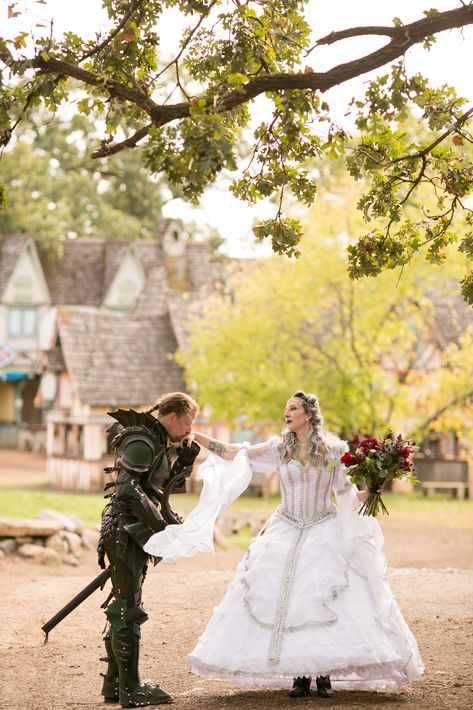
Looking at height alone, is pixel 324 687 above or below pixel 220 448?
below

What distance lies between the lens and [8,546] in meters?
16.2

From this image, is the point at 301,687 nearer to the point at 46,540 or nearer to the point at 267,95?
the point at 267,95

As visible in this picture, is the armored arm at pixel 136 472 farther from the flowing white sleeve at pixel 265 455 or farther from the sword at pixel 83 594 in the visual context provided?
the flowing white sleeve at pixel 265 455

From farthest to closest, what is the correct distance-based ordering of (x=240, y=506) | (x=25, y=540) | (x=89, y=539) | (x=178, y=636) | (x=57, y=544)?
(x=240, y=506) < (x=89, y=539) < (x=57, y=544) < (x=25, y=540) < (x=178, y=636)

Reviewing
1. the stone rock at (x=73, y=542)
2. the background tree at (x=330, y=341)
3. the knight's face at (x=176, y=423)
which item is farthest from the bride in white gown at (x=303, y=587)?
the background tree at (x=330, y=341)

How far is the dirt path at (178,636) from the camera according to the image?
7875mm

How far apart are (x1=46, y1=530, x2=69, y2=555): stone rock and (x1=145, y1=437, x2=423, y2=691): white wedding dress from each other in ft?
29.6

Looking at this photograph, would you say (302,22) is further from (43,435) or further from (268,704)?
(43,435)

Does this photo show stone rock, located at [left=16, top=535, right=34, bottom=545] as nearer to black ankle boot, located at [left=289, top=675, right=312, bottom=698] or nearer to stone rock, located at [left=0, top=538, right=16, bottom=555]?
stone rock, located at [left=0, top=538, right=16, bottom=555]

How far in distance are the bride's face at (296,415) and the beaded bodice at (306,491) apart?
0.27m

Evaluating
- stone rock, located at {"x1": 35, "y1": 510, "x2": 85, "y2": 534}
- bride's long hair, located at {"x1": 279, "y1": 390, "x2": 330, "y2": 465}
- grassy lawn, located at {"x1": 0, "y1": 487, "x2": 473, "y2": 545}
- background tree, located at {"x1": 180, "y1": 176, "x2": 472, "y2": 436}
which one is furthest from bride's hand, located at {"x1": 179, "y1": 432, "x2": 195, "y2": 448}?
background tree, located at {"x1": 180, "y1": 176, "x2": 472, "y2": 436}

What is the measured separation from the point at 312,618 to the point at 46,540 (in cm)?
988

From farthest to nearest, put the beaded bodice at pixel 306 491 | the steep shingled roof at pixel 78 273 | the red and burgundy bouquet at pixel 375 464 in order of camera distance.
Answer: the steep shingled roof at pixel 78 273
the beaded bodice at pixel 306 491
the red and burgundy bouquet at pixel 375 464

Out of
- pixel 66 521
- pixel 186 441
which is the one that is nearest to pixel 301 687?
pixel 186 441
